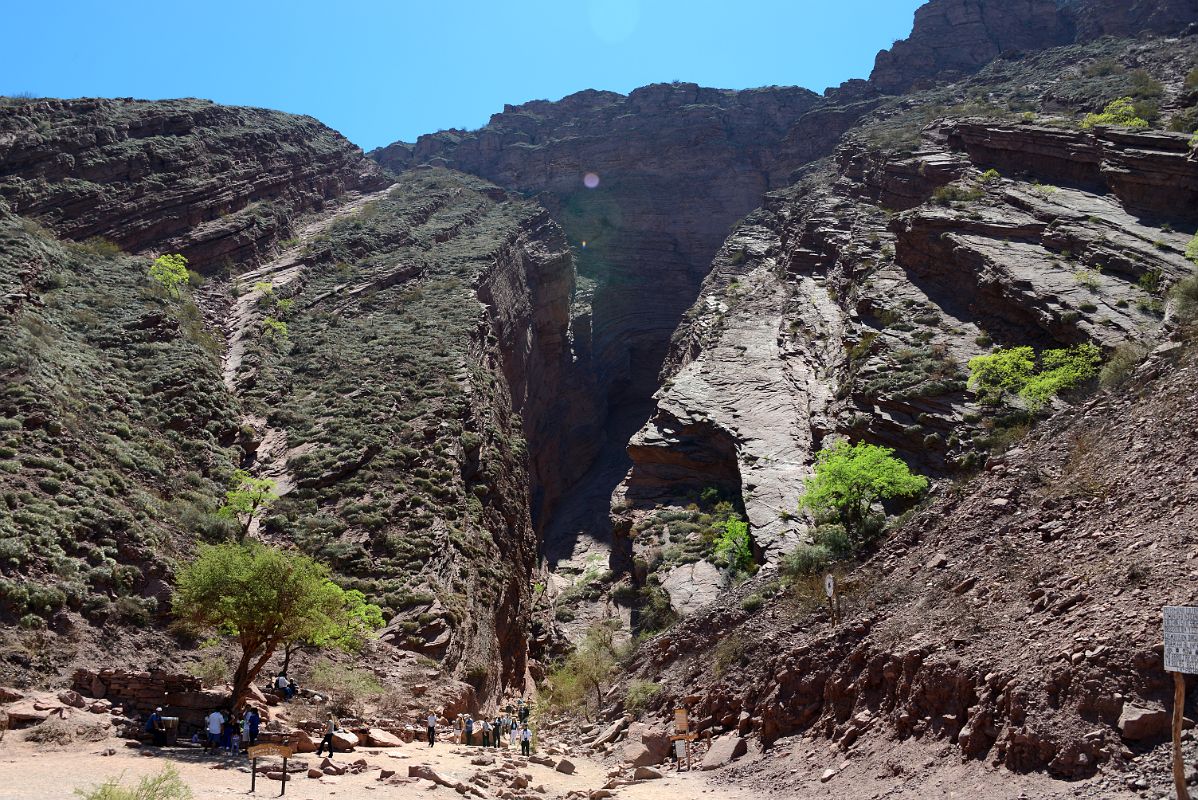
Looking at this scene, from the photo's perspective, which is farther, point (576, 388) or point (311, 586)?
point (576, 388)

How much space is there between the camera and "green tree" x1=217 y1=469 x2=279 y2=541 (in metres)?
27.9

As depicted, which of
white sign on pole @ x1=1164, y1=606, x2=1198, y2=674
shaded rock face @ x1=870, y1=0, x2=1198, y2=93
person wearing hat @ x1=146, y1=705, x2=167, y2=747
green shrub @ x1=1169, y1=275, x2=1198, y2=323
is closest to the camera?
white sign on pole @ x1=1164, y1=606, x2=1198, y2=674

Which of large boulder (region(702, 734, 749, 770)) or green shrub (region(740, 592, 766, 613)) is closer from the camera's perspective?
large boulder (region(702, 734, 749, 770))

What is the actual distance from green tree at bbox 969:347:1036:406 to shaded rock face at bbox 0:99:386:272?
42.8m

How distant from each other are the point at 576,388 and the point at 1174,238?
139ft

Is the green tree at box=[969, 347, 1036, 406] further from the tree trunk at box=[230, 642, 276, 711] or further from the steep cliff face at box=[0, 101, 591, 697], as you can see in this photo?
the tree trunk at box=[230, 642, 276, 711]

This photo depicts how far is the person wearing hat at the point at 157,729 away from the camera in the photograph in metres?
15.4

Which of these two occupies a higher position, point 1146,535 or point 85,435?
point 85,435

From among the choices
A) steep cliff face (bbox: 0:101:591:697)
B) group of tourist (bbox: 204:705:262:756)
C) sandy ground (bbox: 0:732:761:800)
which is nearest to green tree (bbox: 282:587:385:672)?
steep cliff face (bbox: 0:101:591:697)

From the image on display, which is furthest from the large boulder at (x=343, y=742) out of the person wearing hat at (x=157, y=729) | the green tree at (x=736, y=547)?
the green tree at (x=736, y=547)

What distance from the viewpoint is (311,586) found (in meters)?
17.7

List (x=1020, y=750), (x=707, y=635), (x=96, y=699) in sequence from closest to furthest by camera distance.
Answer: (x=1020, y=750) → (x=96, y=699) → (x=707, y=635)

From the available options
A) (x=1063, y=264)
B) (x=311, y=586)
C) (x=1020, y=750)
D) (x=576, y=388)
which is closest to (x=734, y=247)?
(x=576, y=388)

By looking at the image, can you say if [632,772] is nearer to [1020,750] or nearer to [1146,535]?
[1020,750]
